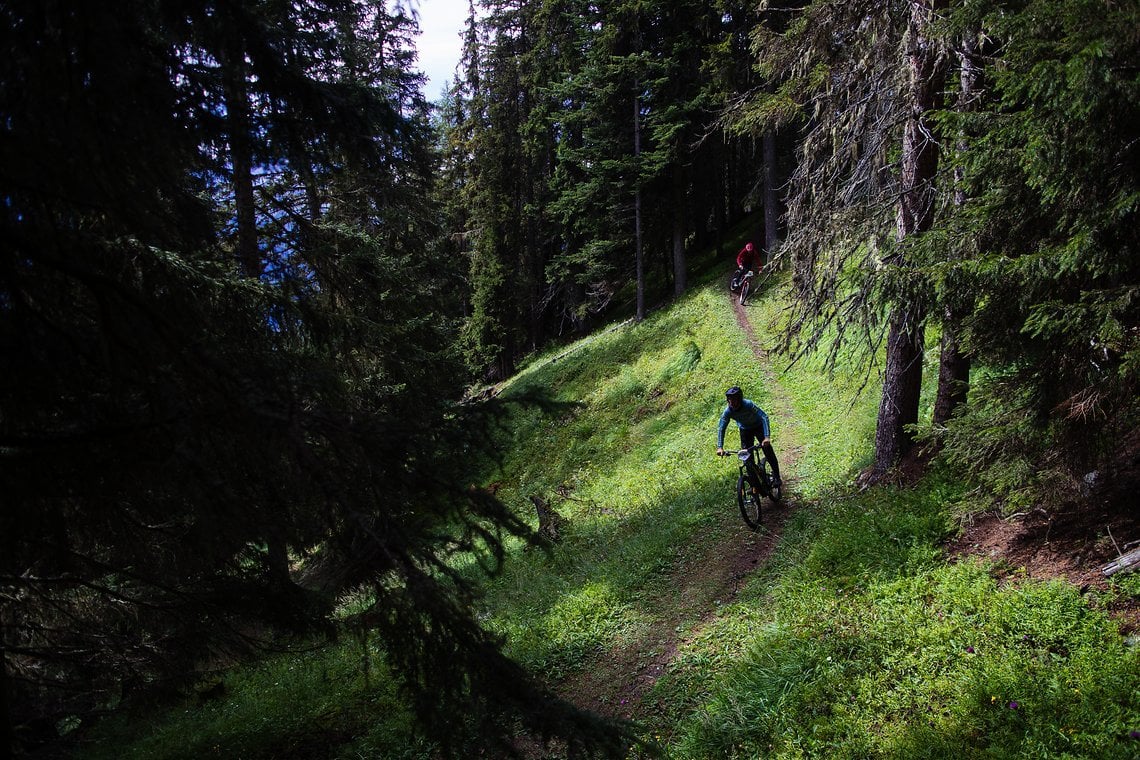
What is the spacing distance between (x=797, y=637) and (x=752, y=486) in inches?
140

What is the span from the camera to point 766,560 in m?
8.28

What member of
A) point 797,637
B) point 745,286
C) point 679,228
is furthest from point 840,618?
point 679,228

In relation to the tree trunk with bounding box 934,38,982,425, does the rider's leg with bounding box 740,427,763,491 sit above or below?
below

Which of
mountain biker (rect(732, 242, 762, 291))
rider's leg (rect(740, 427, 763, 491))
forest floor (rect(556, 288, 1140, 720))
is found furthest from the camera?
mountain biker (rect(732, 242, 762, 291))

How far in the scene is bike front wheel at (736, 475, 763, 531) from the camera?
9242 millimetres

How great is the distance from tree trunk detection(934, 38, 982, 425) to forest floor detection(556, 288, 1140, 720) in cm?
131

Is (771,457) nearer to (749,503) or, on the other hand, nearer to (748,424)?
(748,424)

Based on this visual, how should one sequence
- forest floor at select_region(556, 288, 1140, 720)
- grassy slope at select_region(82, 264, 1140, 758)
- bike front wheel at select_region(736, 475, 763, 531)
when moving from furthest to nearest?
bike front wheel at select_region(736, 475, 763, 531)
forest floor at select_region(556, 288, 1140, 720)
grassy slope at select_region(82, 264, 1140, 758)

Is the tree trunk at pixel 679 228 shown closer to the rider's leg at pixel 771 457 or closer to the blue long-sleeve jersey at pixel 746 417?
the blue long-sleeve jersey at pixel 746 417

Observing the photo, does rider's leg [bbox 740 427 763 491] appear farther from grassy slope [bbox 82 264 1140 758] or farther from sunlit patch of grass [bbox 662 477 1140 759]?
sunlit patch of grass [bbox 662 477 1140 759]

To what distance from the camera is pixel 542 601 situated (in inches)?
385

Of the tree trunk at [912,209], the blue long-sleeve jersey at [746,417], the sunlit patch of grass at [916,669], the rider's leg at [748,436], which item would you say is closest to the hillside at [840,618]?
the sunlit patch of grass at [916,669]

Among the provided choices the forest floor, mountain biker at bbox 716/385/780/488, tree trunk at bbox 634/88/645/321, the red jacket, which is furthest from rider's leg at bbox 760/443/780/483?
tree trunk at bbox 634/88/645/321

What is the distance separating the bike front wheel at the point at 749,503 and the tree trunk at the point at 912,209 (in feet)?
5.70
